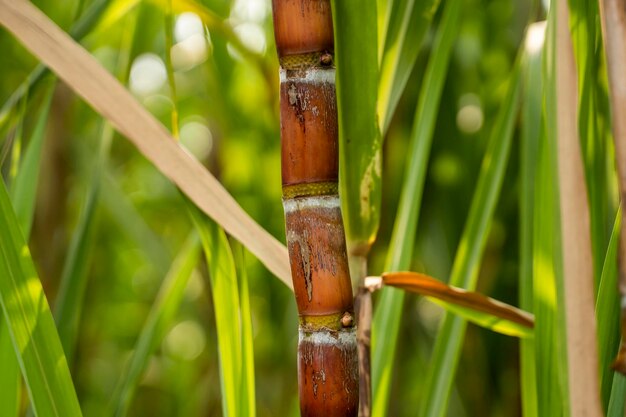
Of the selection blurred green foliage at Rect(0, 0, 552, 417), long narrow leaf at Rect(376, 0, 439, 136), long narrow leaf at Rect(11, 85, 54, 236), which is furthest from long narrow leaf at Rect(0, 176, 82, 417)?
blurred green foliage at Rect(0, 0, 552, 417)

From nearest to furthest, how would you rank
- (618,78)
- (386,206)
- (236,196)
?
(618,78), (386,206), (236,196)

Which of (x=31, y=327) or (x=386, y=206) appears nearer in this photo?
(x=31, y=327)

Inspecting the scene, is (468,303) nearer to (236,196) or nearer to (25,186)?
(25,186)

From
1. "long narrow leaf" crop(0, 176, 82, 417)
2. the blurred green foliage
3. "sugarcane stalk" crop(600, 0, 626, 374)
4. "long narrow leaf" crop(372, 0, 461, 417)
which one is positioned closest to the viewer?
"sugarcane stalk" crop(600, 0, 626, 374)

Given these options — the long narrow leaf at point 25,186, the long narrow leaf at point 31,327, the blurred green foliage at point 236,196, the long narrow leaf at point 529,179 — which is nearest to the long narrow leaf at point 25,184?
the long narrow leaf at point 25,186

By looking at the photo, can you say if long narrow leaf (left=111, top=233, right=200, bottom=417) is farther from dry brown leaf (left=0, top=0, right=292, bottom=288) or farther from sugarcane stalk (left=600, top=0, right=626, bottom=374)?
sugarcane stalk (left=600, top=0, right=626, bottom=374)

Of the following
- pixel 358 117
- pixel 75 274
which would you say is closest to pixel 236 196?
pixel 75 274

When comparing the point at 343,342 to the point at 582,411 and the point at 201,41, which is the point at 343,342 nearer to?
the point at 582,411

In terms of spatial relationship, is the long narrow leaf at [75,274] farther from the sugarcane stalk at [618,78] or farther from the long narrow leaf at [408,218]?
the sugarcane stalk at [618,78]
